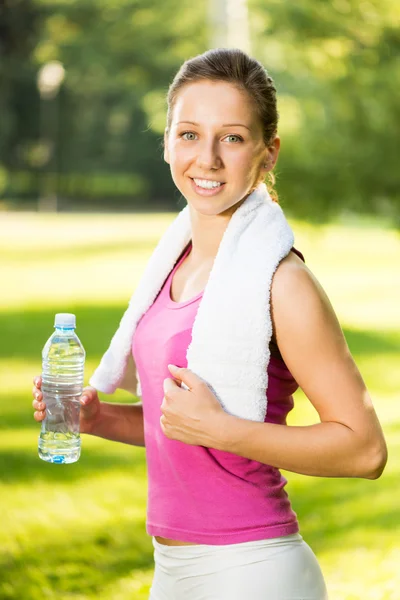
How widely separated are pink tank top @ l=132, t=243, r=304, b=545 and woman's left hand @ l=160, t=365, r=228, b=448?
87 mm

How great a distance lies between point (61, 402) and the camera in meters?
3.35

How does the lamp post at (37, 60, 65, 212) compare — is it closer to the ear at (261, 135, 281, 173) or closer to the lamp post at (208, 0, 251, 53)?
the lamp post at (208, 0, 251, 53)

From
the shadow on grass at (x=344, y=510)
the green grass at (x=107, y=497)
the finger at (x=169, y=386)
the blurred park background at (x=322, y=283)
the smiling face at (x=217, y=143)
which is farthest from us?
the shadow on grass at (x=344, y=510)

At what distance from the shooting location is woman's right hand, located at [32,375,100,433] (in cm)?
288

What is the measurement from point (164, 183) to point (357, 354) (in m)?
25.0

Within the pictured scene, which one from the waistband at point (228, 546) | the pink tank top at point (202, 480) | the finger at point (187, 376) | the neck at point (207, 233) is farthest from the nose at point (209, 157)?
the waistband at point (228, 546)

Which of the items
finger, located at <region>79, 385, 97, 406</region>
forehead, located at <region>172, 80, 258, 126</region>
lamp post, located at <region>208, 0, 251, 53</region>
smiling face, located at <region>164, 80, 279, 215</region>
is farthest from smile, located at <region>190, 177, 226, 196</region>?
lamp post, located at <region>208, 0, 251, 53</region>

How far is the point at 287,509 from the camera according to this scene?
2564 mm

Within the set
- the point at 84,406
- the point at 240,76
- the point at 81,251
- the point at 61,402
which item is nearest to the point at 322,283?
the point at 81,251

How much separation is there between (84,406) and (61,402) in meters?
0.44

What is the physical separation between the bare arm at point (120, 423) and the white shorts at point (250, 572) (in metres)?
0.50

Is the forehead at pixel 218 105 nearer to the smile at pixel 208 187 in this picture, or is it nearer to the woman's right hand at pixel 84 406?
the smile at pixel 208 187

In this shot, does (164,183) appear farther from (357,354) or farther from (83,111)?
(357,354)

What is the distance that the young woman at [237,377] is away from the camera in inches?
95.4
